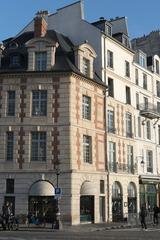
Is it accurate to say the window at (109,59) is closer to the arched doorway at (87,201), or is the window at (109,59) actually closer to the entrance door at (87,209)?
the arched doorway at (87,201)

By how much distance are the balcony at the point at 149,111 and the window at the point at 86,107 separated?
8.94 m

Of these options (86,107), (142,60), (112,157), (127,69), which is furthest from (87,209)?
(142,60)

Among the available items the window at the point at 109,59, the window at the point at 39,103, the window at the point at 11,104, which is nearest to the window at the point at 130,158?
the window at the point at 109,59

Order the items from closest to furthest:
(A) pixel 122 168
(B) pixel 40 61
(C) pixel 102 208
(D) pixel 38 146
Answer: (D) pixel 38 146 → (B) pixel 40 61 → (C) pixel 102 208 → (A) pixel 122 168

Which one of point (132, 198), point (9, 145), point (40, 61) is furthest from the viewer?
point (132, 198)

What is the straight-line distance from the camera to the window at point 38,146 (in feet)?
103

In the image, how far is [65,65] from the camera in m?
32.9

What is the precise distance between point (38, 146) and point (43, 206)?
442 cm

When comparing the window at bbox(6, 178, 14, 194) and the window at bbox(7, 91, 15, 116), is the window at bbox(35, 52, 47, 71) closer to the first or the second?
the window at bbox(7, 91, 15, 116)

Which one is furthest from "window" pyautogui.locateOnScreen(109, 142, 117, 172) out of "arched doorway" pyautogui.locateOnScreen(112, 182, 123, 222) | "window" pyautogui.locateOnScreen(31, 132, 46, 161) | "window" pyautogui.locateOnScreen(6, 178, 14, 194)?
"window" pyautogui.locateOnScreen(6, 178, 14, 194)

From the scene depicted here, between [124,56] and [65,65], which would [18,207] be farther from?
[124,56]

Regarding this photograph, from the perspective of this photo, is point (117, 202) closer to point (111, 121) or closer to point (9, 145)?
point (111, 121)

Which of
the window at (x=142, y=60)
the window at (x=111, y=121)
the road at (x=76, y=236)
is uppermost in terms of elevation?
the window at (x=142, y=60)

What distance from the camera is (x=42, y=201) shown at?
31.0 metres
